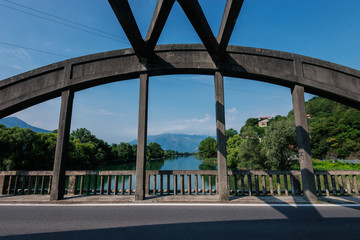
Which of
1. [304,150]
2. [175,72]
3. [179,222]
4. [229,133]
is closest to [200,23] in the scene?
[175,72]

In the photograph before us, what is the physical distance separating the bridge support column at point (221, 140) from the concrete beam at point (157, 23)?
2408 mm

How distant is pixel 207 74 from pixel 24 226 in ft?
20.5

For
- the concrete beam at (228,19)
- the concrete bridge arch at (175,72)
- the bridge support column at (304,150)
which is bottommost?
the bridge support column at (304,150)

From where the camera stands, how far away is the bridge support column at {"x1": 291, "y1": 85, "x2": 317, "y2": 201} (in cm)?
520

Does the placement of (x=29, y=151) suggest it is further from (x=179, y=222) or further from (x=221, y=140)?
(x=179, y=222)

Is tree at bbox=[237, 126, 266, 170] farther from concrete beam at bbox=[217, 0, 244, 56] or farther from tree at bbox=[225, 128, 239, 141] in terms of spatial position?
tree at bbox=[225, 128, 239, 141]

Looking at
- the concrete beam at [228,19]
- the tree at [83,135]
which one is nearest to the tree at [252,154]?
the concrete beam at [228,19]

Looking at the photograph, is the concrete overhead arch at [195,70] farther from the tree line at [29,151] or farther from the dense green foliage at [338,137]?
the dense green foliage at [338,137]

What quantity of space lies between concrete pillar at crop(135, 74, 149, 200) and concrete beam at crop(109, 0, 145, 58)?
1213 millimetres

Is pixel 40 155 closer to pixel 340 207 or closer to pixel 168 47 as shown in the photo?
pixel 168 47

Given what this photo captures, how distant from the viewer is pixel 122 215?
3805mm

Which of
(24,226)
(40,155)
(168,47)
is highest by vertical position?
(168,47)

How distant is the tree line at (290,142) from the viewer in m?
21.8

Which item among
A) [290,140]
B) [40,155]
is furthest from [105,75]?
[40,155]
